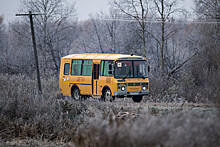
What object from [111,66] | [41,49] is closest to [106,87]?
[111,66]

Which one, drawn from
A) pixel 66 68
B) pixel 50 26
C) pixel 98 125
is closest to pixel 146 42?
pixel 50 26

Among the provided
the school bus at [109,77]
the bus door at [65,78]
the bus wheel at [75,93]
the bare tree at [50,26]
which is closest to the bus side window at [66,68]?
the bus door at [65,78]

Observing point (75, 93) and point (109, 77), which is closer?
point (109, 77)

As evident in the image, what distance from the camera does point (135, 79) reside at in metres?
22.0

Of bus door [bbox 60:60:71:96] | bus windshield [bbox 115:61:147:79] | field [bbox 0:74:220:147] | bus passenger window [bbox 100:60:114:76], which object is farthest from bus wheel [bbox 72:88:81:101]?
field [bbox 0:74:220:147]

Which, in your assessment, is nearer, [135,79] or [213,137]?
[213,137]

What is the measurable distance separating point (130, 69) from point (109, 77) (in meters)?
1.20

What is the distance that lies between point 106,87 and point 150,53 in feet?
65.8

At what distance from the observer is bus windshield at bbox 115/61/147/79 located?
71.5 feet

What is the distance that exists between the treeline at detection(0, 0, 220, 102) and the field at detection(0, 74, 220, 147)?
1129cm

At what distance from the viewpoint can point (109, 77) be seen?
21938 millimetres

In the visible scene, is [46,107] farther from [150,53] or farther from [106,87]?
[150,53]

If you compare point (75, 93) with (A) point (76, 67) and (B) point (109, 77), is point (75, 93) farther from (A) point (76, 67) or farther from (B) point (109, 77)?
(B) point (109, 77)

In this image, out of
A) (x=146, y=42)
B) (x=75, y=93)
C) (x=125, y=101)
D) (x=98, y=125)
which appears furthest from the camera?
(x=146, y=42)
